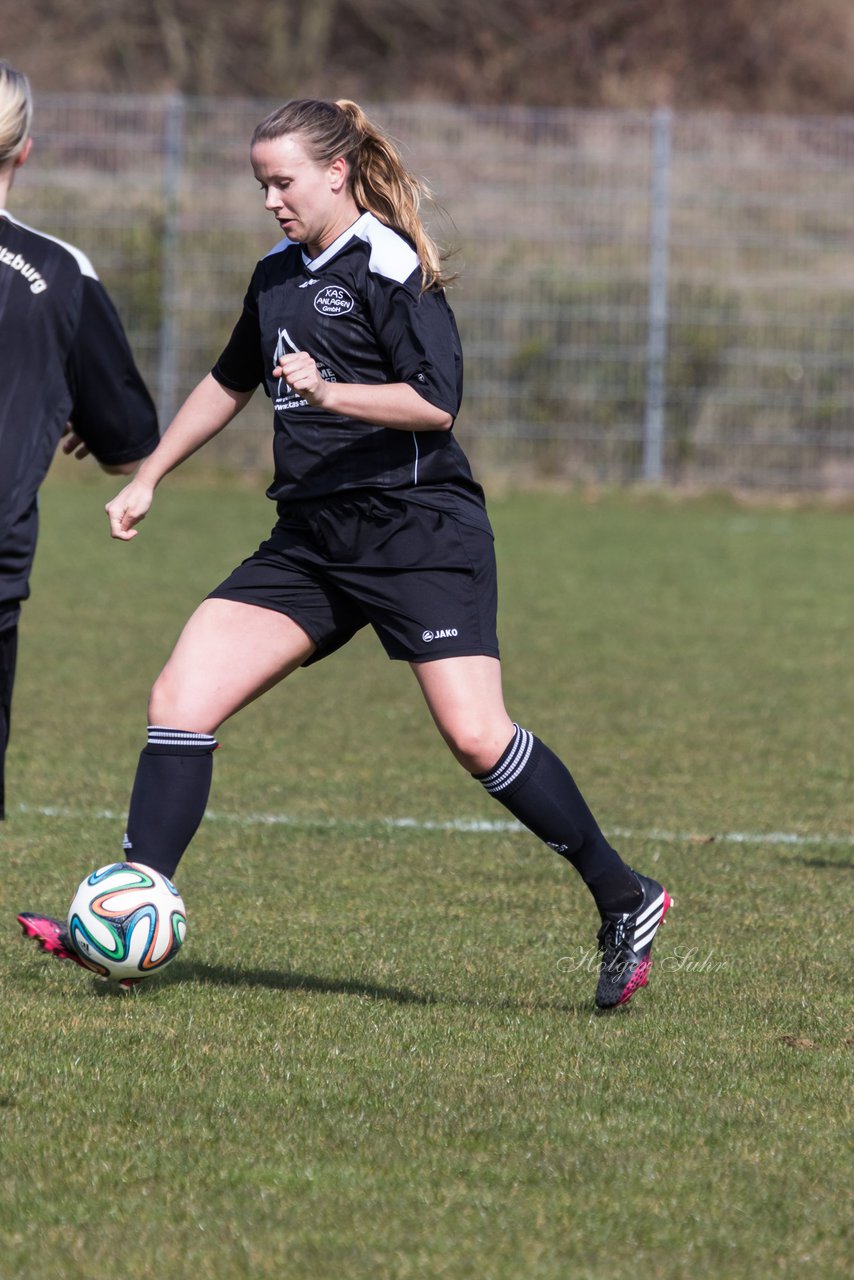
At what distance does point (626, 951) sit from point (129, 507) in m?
1.46

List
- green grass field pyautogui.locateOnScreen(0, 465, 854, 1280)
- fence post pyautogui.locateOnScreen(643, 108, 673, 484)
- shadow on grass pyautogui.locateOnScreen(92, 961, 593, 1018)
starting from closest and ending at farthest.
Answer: green grass field pyautogui.locateOnScreen(0, 465, 854, 1280) < shadow on grass pyautogui.locateOnScreen(92, 961, 593, 1018) < fence post pyautogui.locateOnScreen(643, 108, 673, 484)

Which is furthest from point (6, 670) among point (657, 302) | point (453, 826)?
point (657, 302)

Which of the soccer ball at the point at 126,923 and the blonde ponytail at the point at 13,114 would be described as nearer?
the blonde ponytail at the point at 13,114

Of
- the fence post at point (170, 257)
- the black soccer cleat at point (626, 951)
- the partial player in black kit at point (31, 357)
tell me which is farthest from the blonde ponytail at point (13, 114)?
the fence post at point (170, 257)

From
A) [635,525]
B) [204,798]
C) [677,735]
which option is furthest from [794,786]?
[635,525]

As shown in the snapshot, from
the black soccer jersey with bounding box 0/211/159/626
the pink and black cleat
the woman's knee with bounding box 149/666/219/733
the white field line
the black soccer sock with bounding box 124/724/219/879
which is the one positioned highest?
the black soccer jersey with bounding box 0/211/159/626

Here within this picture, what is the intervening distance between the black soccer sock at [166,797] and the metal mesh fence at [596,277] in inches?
A: 544

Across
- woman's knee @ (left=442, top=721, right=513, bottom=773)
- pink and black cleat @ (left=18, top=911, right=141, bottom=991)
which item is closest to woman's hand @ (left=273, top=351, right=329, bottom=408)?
woman's knee @ (left=442, top=721, right=513, bottom=773)

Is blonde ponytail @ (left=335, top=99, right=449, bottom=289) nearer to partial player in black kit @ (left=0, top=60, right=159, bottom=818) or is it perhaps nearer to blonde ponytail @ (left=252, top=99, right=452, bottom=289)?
blonde ponytail @ (left=252, top=99, right=452, bottom=289)

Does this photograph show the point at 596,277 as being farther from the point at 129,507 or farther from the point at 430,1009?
the point at 430,1009

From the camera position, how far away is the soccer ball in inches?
160

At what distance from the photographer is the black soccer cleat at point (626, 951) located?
4.32 meters

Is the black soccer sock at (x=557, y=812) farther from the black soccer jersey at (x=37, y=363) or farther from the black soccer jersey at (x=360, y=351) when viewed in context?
the black soccer jersey at (x=37, y=363)

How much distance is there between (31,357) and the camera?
3.92 meters
